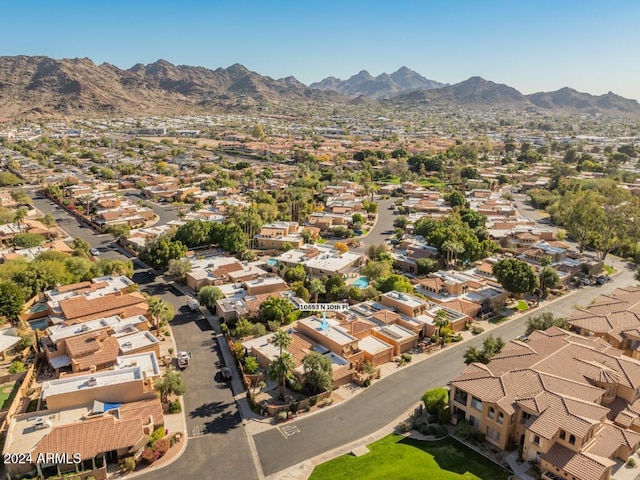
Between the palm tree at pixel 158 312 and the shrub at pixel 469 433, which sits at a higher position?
the palm tree at pixel 158 312

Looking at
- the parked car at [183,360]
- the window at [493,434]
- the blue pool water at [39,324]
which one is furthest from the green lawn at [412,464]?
the blue pool water at [39,324]

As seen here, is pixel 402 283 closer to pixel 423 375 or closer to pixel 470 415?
pixel 423 375

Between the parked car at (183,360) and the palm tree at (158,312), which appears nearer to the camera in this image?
the parked car at (183,360)

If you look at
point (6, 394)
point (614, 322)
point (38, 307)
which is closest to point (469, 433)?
point (614, 322)

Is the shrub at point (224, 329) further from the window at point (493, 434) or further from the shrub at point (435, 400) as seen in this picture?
the window at point (493, 434)

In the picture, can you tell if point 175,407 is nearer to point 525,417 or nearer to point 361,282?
point 525,417
